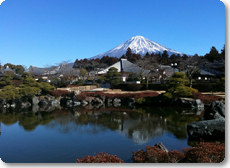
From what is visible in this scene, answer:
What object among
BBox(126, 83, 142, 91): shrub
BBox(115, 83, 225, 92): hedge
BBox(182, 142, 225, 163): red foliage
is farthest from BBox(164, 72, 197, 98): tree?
BBox(182, 142, 225, 163): red foliage

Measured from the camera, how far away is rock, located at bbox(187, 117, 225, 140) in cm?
609

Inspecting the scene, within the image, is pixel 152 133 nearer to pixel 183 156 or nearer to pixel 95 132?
pixel 95 132

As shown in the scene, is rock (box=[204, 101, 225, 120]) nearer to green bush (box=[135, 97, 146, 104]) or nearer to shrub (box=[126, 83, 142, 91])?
green bush (box=[135, 97, 146, 104])

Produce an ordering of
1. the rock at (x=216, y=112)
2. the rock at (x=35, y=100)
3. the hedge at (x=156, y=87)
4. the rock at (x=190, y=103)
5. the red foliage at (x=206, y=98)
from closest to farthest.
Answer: the rock at (x=216, y=112) → the rock at (x=190, y=103) → the red foliage at (x=206, y=98) → the rock at (x=35, y=100) → the hedge at (x=156, y=87)

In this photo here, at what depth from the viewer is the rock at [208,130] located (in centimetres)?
609

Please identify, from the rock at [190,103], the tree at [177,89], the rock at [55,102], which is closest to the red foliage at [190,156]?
the rock at [190,103]

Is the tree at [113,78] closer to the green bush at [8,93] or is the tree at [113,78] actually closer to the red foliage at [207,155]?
the green bush at [8,93]

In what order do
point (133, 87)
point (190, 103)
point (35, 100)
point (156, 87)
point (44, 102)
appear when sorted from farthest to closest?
point (133, 87)
point (156, 87)
point (44, 102)
point (35, 100)
point (190, 103)

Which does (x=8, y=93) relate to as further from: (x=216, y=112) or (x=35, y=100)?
(x=216, y=112)

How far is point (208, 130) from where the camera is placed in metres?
6.19

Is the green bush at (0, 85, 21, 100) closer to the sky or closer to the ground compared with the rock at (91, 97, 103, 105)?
closer to the sky

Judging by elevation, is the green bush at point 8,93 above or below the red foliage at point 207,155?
above

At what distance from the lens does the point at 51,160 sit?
4938mm

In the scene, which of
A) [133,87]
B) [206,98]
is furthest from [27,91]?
[206,98]
